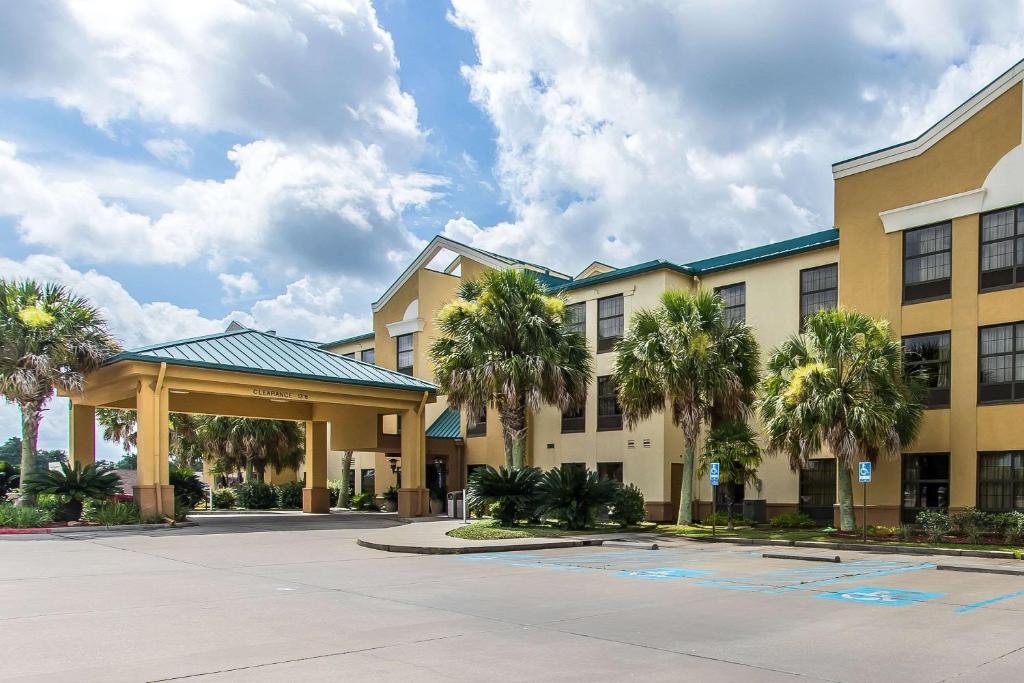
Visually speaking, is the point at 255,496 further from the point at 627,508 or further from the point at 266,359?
the point at 627,508

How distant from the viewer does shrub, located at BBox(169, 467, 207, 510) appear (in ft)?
127

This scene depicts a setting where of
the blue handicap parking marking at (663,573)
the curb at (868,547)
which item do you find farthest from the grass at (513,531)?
the blue handicap parking marking at (663,573)

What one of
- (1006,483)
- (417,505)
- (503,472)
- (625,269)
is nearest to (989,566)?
(1006,483)

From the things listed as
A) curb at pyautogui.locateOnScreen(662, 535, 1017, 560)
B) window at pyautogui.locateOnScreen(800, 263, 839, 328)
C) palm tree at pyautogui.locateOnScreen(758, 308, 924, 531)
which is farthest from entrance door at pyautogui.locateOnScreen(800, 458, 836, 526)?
curb at pyautogui.locateOnScreen(662, 535, 1017, 560)

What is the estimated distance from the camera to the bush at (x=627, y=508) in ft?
94.7

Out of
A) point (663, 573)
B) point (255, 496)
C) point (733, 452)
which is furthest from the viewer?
point (255, 496)

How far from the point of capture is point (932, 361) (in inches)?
1015

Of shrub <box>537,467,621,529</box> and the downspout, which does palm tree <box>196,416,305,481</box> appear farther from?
shrub <box>537,467,621,529</box>

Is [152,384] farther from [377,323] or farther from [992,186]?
[992,186]

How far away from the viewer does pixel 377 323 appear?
46281mm

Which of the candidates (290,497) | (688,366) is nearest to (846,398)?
(688,366)

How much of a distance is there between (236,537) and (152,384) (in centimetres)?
658

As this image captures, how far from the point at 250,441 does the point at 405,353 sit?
993cm

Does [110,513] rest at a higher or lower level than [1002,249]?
lower
